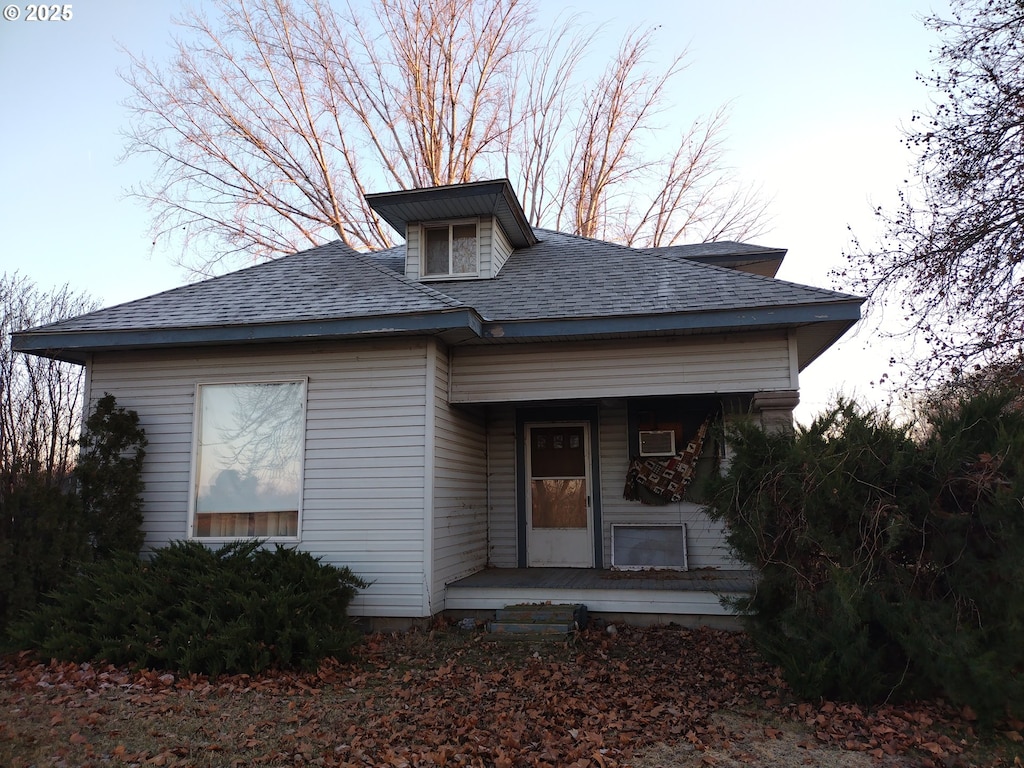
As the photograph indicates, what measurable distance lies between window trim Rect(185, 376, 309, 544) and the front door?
10.7 ft

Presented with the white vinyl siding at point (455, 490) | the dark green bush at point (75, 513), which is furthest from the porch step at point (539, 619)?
the dark green bush at point (75, 513)

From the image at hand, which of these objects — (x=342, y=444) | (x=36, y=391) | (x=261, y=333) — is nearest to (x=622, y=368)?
(x=342, y=444)

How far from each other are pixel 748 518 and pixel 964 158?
244 inches

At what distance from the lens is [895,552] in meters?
5.04

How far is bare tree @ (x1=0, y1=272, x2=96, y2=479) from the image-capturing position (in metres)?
11.3

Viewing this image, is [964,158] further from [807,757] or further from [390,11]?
[390,11]

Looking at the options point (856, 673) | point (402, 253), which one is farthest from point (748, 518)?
point (402, 253)

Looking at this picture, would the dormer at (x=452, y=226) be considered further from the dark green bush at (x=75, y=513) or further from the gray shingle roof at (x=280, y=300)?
the dark green bush at (x=75, y=513)

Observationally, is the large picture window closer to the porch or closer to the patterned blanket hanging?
the porch

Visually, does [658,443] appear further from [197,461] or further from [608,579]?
[197,461]

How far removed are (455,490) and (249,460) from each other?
7.82 ft

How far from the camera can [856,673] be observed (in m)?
4.90

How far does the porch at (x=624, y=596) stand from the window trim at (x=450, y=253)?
4.14 meters

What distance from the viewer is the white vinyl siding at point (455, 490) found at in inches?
301
